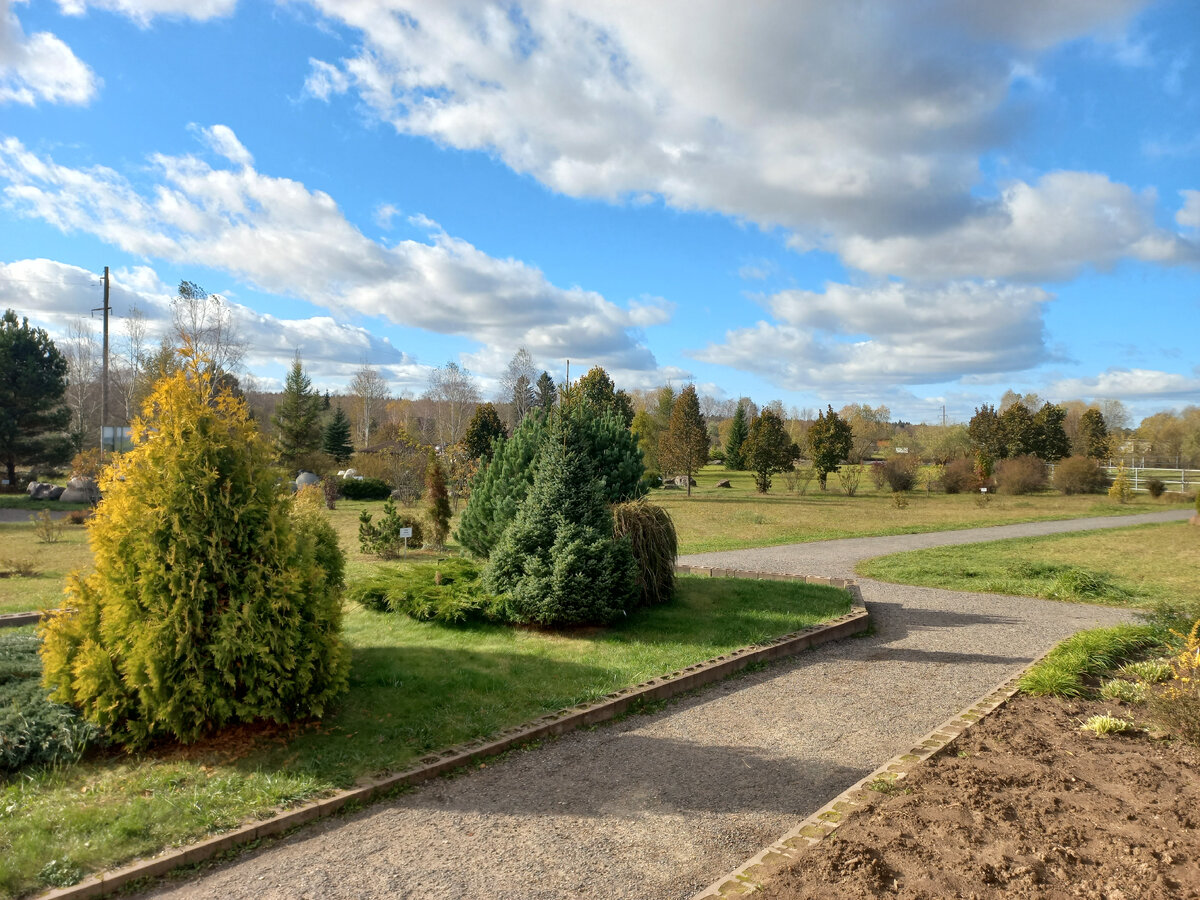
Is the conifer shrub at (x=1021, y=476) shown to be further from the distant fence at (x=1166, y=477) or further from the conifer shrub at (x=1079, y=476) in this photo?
the distant fence at (x=1166, y=477)

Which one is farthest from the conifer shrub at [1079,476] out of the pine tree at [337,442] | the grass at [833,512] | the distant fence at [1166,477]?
the pine tree at [337,442]

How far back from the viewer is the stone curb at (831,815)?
3.12 m

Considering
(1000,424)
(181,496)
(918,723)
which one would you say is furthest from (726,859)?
(1000,424)

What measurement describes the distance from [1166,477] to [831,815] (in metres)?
52.5

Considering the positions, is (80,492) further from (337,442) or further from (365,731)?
(365,731)

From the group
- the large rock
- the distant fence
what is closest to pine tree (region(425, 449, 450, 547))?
the large rock

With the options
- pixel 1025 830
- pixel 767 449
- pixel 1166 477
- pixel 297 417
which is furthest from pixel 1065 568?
pixel 1166 477

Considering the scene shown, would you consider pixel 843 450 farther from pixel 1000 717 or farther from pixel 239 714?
pixel 239 714

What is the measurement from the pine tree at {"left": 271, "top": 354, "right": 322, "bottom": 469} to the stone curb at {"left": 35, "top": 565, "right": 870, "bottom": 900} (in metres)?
31.8

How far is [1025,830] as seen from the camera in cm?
349

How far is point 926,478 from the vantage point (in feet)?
130

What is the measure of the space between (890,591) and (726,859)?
8822 millimetres

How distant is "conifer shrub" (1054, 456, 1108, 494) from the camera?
3700 cm

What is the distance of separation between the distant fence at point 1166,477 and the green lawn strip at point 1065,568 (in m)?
22.9
